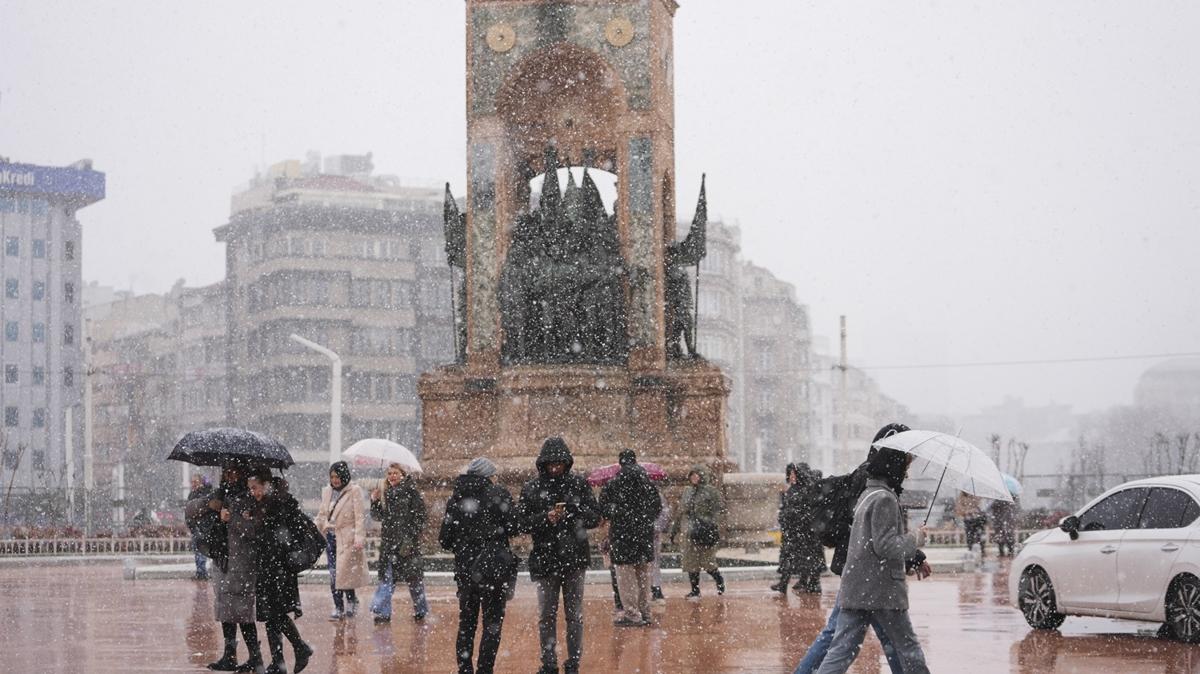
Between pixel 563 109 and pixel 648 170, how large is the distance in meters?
2.05

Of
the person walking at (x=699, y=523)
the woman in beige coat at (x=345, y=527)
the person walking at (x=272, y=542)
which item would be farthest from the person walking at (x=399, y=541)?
the person walking at (x=272, y=542)

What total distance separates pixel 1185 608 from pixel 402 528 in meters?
7.15

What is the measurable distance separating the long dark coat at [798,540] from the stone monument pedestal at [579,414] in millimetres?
4082

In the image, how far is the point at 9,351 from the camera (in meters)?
95.1

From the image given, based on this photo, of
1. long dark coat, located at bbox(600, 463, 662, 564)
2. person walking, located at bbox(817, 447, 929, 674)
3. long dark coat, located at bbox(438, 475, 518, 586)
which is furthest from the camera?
long dark coat, located at bbox(600, 463, 662, 564)

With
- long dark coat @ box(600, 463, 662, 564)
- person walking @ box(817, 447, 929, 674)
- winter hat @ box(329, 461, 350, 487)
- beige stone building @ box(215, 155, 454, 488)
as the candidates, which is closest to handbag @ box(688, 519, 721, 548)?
long dark coat @ box(600, 463, 662, 564)

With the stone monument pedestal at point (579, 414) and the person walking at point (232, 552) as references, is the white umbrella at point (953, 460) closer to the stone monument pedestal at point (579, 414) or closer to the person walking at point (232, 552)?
the person walking at point (232, 552)

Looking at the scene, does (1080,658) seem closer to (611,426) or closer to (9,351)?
(611,426)

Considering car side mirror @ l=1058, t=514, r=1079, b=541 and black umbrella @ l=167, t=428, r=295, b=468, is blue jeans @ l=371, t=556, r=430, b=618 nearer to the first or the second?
black umbrella @ l=167, t=428, r=295, b=468

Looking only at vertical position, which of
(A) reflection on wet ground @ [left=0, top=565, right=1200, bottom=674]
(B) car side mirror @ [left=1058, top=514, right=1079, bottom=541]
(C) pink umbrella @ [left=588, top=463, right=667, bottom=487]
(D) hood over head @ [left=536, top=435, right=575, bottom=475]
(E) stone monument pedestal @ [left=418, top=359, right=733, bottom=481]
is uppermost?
(E) stone monument pedestal @ [left=418, top=359, right=733, bottom=481]

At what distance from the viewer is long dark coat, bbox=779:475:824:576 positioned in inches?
839

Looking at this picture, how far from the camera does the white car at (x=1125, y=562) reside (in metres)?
14.6

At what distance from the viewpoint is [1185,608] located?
A: 14539mm

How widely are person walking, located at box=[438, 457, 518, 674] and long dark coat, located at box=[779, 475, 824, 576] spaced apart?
10.1 meters
